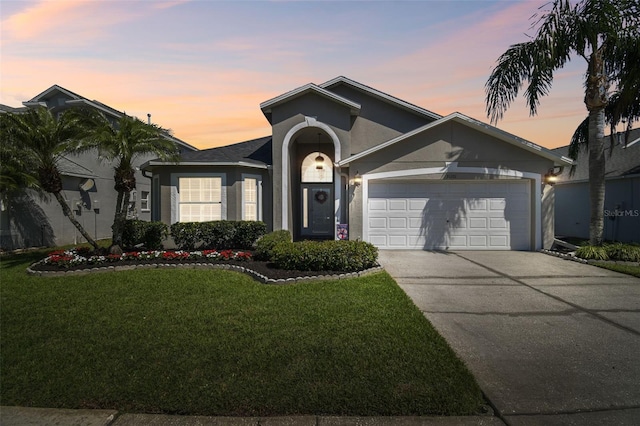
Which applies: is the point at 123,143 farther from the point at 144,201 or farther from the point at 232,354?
the point at 144,201

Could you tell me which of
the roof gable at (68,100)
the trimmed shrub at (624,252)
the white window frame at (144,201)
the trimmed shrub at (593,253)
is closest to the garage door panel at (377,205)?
the trimmed shrub at (593,253)

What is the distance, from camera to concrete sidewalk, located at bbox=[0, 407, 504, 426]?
3.03m

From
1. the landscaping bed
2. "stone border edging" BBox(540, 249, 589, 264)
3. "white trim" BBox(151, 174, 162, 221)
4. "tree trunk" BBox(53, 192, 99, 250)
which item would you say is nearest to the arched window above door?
"white trim" BBox(151, 174, 162, 221)

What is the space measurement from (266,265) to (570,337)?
6.62 m

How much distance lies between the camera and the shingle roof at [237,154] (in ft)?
44.4

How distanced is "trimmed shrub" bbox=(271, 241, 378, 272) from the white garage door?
378 centimetres

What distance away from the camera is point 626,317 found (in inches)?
225

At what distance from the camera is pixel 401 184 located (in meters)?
12.5

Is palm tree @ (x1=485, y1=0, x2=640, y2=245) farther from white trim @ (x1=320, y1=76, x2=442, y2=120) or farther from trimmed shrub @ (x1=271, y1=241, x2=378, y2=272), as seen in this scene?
trimmed shrub @ (x1=271, y1=241, x2=378, y2=272)

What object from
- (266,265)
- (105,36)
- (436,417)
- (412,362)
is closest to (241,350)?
(412,362)

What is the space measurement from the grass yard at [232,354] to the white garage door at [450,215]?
5595 millimetres

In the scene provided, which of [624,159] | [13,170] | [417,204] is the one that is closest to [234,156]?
[417,204]

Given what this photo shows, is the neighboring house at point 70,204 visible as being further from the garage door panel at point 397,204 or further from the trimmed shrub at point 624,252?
the trimmed shrub at point 624,252

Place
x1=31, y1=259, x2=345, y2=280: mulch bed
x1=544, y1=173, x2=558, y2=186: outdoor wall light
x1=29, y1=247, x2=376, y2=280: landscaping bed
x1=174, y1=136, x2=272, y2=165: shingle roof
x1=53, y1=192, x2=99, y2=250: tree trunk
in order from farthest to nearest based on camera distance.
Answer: x1=174, y1=136, x2=272, y2=165: shingle roof → x1=544, y1=173, x2=558, y2=186: outdoor wall light → x1=53, y1=192, x2=99, y2=250: tree trunk → x1=29, y1=247, x2=376, y2=280: landscaping bed → x1=31, y1=259, x2=345, y2=280: mulch bed
